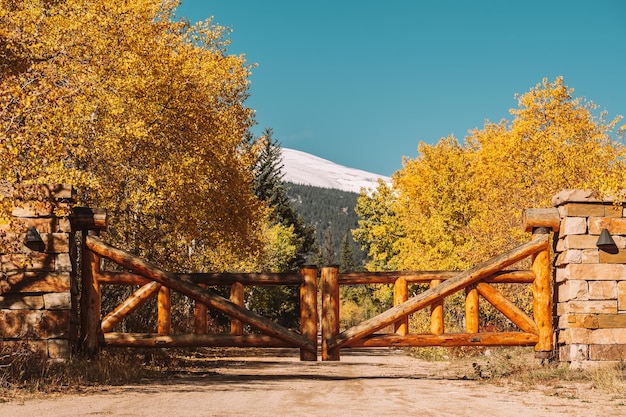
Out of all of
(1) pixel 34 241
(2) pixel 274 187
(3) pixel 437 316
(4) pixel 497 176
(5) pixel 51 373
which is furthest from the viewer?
(2) pixel 274 187

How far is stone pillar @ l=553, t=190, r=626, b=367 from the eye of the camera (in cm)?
1198

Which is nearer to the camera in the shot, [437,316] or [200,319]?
[200,319]

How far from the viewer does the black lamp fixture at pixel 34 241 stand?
1139 centimetres

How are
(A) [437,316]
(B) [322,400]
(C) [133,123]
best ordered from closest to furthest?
1. (B) [322,400]
2. (A) [437,316]
3. (C) [133,123]

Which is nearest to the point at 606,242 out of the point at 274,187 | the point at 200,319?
the point at 200,319

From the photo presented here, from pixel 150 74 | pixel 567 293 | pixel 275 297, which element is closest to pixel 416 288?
pixel 275 297

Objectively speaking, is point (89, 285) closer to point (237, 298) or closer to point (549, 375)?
point (237, 298)

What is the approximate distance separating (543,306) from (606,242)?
144 centimetres

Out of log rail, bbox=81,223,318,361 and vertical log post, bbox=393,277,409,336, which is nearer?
log rail, bbox=81,223,318,361

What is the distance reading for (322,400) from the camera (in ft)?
30.0

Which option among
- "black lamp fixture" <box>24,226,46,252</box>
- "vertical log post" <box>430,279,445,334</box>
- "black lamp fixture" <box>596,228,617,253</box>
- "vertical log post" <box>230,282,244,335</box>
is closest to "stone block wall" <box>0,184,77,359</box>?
"black lamp fixture" <box>24,226,46,252</box>

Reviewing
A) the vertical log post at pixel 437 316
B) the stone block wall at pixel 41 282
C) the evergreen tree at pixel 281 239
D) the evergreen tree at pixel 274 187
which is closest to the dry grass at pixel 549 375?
the vertical log post at pixel 437 316

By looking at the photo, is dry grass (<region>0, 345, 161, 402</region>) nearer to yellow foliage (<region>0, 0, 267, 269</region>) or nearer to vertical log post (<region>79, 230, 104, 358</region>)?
vertical log post (<region>79, 230, 104, 358</region>)

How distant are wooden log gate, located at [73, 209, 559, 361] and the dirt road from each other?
0.66 meters
